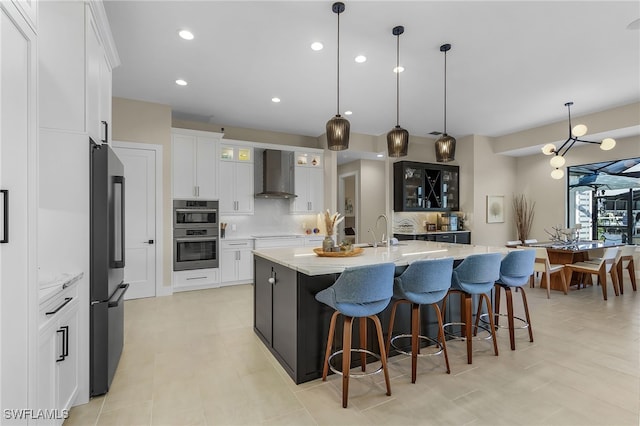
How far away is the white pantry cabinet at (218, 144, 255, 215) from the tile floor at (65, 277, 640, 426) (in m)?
2.67

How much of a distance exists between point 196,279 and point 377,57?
4.29 meters

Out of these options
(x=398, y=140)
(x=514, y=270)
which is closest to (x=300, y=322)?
(x=398, y=140)

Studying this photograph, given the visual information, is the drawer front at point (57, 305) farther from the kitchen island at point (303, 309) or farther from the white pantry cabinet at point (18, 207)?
the kitchen island at point (303, 309)

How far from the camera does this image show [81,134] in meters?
2.11

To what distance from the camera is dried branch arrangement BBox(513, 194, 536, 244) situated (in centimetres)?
743

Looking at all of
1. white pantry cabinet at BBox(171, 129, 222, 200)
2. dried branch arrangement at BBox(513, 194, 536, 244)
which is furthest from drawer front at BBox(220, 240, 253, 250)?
dried branch arrangement at BBox(513, 194, 536, 244)

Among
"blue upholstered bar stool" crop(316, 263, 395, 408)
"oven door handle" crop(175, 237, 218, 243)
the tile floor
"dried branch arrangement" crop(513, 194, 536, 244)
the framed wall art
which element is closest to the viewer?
the tile floor

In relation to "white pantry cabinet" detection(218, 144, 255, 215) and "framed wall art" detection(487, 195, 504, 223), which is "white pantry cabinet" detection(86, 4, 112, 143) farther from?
"framed wall art" detection(487, 195, 504, 223)

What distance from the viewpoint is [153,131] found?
16.0ft

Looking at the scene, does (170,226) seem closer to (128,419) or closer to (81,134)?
(81,134)

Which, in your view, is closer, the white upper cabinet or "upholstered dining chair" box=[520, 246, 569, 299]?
"upholstered dining chair" box=[520, 246, 569, 299]

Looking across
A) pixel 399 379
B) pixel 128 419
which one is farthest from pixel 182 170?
pixel 399 379

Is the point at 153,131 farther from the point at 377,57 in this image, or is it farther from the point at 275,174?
the point at 377,57

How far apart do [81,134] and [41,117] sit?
0.71 ft
